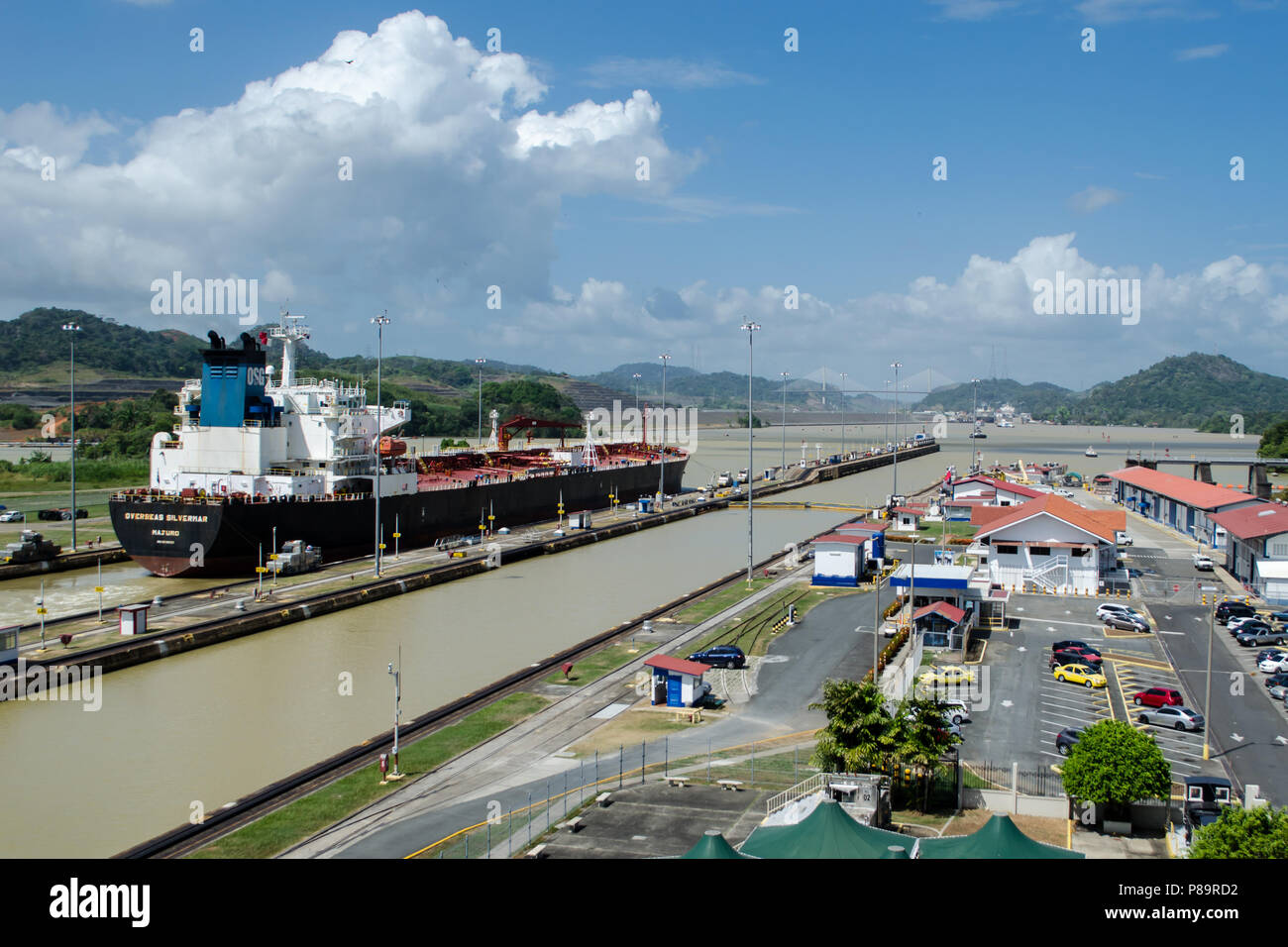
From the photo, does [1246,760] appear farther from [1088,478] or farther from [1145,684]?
[1088,478]

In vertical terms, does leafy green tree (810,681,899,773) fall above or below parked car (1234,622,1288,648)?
above

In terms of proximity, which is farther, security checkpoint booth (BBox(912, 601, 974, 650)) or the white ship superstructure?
the white ship superstructure

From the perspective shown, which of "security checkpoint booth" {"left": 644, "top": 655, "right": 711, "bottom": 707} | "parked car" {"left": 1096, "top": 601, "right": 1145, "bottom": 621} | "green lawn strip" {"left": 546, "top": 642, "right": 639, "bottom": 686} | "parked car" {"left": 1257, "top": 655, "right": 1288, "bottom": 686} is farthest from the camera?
"parked car" {"left": 1096, "top": 601, "right": 1145, "bottom": 621}

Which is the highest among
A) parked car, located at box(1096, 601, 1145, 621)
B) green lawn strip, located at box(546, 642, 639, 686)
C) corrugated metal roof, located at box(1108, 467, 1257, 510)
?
corrugated metal roof, located at box(1108, 467, 1257, 510)

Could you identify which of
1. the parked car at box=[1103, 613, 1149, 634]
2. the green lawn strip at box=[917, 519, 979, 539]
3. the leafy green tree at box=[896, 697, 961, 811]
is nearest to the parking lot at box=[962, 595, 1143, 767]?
the parked car at box=[1103, 613, 1149, 634]

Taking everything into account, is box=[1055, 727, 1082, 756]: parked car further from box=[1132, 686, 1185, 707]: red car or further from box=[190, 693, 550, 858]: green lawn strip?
box=[190, 693, 550, 858]: green lawn strip

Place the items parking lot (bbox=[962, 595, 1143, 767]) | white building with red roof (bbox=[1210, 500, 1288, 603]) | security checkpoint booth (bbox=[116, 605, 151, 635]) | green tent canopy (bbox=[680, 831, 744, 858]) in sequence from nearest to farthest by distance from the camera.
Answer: green tent canopy (bbox=[680, 831, 744, 858]) < parking lot (bbox=[962, 595, 1143, 767]) < security checkpoint booth (bbox=[116, 605, 151, 635]) < white building with red roof (bbox=[1210, 500, 1288, 603])
